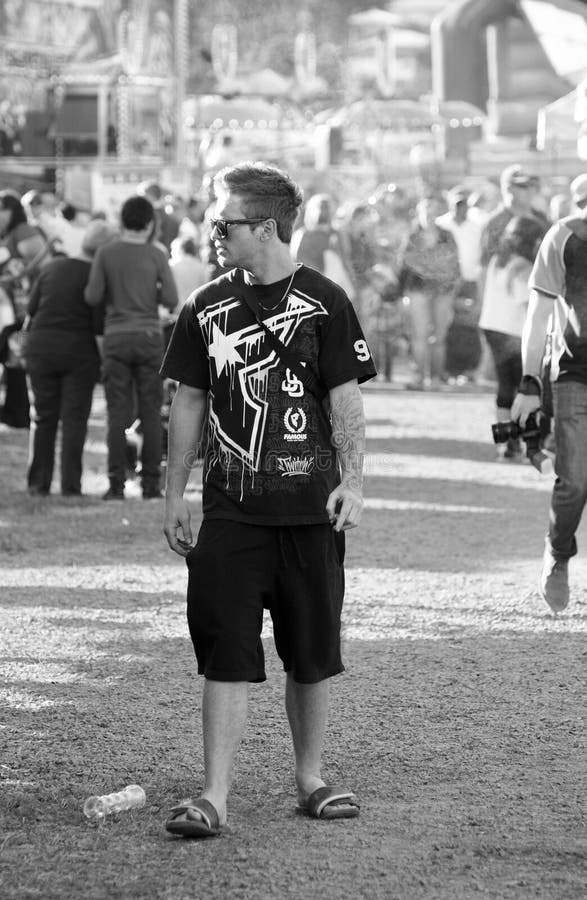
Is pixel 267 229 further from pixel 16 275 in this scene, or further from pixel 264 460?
pixel 16 275

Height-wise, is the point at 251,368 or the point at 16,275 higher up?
the point at 251,368

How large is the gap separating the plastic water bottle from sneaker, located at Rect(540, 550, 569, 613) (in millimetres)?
3014

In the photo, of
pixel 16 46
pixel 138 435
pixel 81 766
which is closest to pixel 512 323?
A: pixel 138 435

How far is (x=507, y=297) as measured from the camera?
1283 cm

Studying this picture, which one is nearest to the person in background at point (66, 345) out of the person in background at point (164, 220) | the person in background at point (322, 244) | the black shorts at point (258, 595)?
the person in background at point (322, 244)

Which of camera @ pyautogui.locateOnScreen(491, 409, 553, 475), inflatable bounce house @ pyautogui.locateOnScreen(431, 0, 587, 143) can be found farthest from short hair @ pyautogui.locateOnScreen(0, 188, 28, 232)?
inflatable bounce house @ pyautogui.locateOnScreen(431, 0, 587, 143)

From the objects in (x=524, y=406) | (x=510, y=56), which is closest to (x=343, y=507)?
(x=524, y=406)

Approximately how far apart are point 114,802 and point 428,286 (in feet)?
45.3

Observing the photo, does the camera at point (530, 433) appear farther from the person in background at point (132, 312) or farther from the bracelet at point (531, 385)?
the person in background at point (132, 312)

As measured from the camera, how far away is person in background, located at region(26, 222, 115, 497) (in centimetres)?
1146

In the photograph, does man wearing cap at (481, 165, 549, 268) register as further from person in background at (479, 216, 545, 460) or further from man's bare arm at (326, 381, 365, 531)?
man's bare arm at (326, 381, 365, 531)

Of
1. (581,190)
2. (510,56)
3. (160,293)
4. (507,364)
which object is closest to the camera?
(581,190)

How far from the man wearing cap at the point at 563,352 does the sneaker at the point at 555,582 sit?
7.9 inches

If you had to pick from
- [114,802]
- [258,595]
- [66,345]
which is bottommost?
[114,802]
